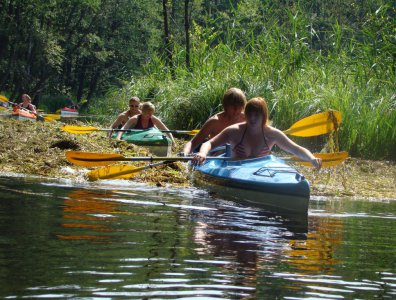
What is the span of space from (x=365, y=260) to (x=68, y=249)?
6.24 ft

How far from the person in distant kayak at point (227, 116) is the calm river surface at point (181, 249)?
1.55 m

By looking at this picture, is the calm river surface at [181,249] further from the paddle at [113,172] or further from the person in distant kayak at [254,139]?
the paddle at [113,172]

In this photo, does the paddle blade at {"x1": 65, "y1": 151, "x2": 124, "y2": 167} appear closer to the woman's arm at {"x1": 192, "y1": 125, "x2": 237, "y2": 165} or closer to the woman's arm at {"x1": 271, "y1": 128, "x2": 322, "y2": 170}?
the woman's arm at {"x1": 192, "y1": 125, "x2": 237, "y2": 165}

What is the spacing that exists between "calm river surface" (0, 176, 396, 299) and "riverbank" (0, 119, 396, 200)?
6.39ft

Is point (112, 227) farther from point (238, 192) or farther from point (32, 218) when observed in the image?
point (238, 192)

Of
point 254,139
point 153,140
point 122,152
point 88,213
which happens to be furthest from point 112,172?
point 153,140

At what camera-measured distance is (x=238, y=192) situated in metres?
8.24

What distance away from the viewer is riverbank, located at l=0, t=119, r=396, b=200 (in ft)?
35.2

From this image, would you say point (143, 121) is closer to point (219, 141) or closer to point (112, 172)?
point (112, 172)

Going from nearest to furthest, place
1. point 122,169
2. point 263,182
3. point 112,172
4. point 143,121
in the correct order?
point 263,182 < point 112,172 < point 122,169 < point 143,121

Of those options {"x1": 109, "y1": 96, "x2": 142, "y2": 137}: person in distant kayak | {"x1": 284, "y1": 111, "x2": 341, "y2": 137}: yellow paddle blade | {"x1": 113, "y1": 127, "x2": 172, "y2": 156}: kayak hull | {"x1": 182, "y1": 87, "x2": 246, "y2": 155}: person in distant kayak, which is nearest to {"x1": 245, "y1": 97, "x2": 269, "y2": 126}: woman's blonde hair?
{"x1": 182, "y1": 87, "x2": 246, "y2": 155}: person in distant kayak

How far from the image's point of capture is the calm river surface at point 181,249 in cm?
414

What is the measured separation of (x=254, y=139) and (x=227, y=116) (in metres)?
1.49

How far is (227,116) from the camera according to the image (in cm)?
1001
